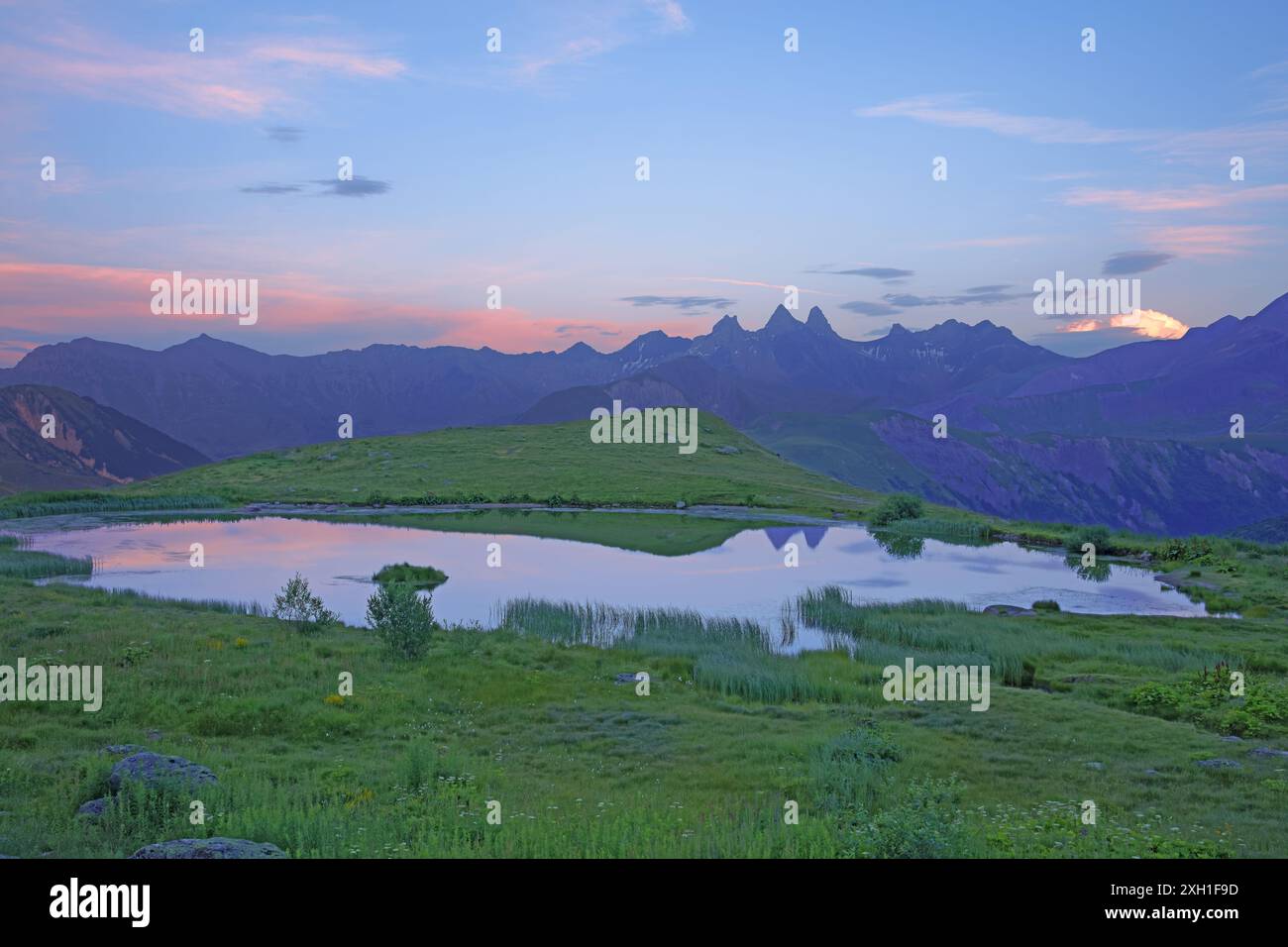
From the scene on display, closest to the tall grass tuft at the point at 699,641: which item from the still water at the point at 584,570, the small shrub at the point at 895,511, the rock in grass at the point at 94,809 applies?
the still water at the point at 584,570

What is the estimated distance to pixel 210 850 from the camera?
10.9 meters

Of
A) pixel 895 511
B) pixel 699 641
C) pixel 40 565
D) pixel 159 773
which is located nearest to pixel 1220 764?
pixel 699 641

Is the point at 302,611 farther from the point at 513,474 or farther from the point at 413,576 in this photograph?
the point at 513,474

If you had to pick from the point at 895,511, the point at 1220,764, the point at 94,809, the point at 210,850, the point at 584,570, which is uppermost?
the point at 895,511

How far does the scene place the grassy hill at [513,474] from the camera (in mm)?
104938

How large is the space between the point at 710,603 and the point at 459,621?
12406 millimetres

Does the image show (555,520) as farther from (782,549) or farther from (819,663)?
(819,663)

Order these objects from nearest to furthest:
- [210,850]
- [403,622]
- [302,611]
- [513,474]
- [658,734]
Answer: [210,850], [658,734], [403,622], [302,611], [513,474]

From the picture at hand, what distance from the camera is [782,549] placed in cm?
6656

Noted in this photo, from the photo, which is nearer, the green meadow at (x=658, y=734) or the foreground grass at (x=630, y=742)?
the foreground grass at (x=630, y=742)

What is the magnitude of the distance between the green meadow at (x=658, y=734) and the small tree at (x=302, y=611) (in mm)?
722

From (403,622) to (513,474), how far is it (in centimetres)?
9597

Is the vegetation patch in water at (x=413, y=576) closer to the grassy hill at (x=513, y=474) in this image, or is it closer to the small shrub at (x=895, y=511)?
the small shrub at (x=895, y=511)
